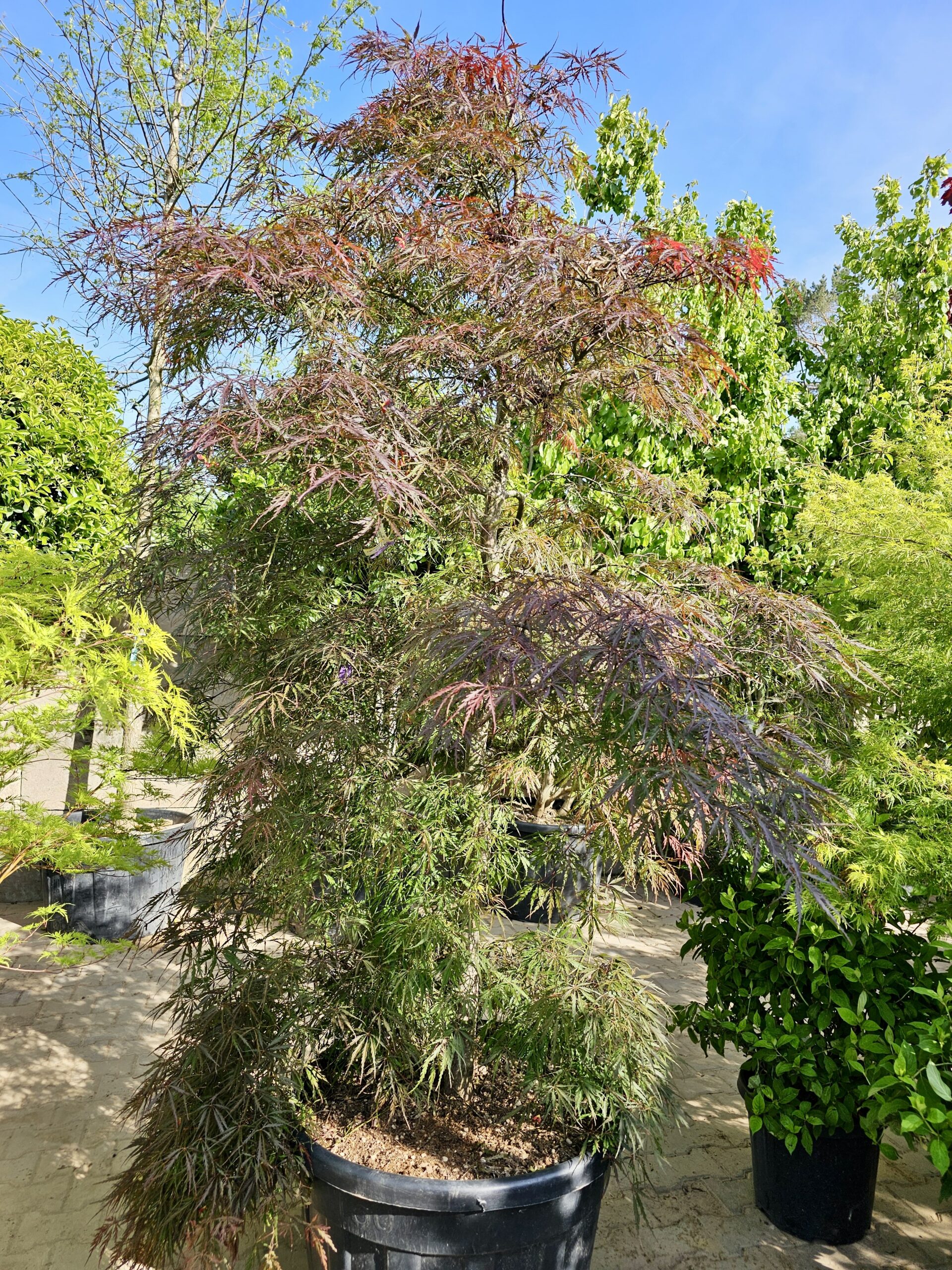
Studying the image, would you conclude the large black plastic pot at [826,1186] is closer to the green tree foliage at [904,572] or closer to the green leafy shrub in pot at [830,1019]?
the green leafy shrub in pot at [830,1019]

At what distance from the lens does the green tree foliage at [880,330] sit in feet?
17.8

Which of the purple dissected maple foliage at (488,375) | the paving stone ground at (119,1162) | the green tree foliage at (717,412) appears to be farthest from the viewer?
the green tree foliage at (717,412)

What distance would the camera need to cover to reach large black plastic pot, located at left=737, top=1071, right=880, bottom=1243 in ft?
7.34

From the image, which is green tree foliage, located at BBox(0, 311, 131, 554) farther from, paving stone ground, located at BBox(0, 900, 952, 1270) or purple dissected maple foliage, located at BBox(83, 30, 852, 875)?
purple dissected maple foliage, located at BBox(83, 30, 852, 875)

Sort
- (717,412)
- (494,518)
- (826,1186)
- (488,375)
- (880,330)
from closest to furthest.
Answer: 1. (488,375)
2. (494,518)
3. (826,1186)
4. (717,412)
5. (880,330)

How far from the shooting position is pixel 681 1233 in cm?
229

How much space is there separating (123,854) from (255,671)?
96 cm

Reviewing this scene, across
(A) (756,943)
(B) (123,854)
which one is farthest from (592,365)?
(B) (123,854)

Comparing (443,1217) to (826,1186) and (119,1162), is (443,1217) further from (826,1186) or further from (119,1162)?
(119,1162)

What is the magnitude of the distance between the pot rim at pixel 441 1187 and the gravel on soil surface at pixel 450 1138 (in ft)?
0.14

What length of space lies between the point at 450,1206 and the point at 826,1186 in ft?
3.71

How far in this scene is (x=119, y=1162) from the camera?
2521 millimetres

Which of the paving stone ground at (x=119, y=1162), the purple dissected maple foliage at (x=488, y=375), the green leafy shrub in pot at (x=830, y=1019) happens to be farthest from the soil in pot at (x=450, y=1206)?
the purple dissected maple foliage at (x=488, y=375)

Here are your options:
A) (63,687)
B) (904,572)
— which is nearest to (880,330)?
(904,572)
